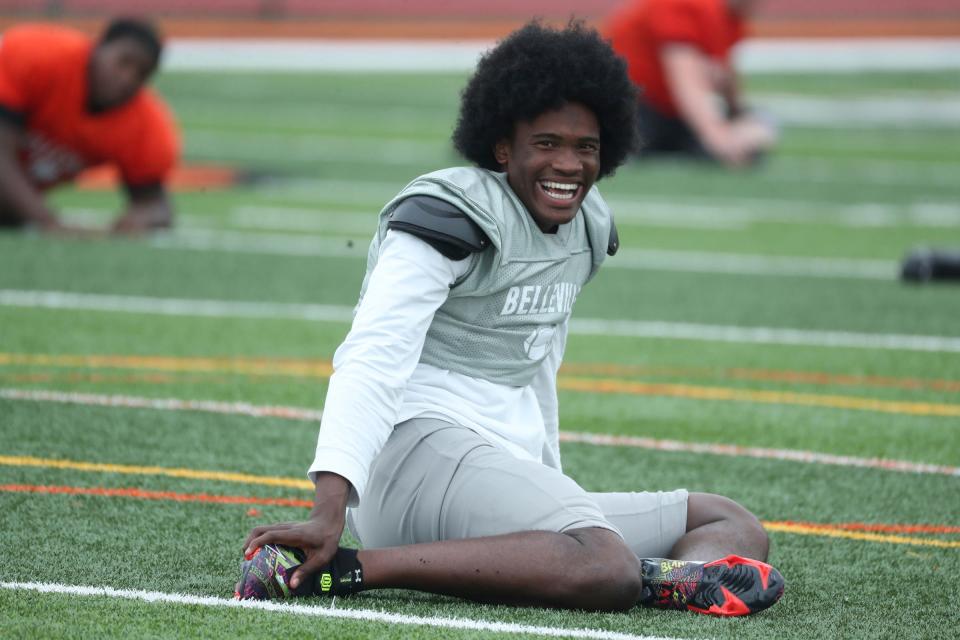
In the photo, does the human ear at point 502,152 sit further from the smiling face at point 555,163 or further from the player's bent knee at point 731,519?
the player's bent knee at point 731,519

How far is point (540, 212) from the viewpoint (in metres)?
3.89

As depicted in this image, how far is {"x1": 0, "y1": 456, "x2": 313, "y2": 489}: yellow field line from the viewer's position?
16.3 feet

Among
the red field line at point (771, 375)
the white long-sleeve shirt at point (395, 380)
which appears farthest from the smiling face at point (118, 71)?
the white long-sleeve shirt at point (395, 380)

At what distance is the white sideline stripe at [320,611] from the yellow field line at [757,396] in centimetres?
312

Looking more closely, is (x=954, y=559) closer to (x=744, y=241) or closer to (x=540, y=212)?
(x=540, y=212)

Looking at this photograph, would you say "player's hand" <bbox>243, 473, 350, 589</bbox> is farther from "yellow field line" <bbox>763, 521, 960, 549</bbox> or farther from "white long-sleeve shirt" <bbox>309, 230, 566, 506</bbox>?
"yellow field line" <bbox>763, 521, 960, 549</bbox>

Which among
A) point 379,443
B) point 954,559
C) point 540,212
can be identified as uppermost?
point 540,212

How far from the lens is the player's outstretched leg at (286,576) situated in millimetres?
3541

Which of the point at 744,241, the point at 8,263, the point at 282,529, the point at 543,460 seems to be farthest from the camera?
the point at 744,241

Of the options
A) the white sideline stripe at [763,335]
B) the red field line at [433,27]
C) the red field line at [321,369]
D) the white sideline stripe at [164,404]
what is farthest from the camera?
the red field line at [433,27]

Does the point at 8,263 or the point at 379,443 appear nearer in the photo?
the point at 379,443

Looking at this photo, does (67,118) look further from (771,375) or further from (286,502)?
(286,502)

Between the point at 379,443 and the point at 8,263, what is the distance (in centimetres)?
623

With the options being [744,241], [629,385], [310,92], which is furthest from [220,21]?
[629,385]
